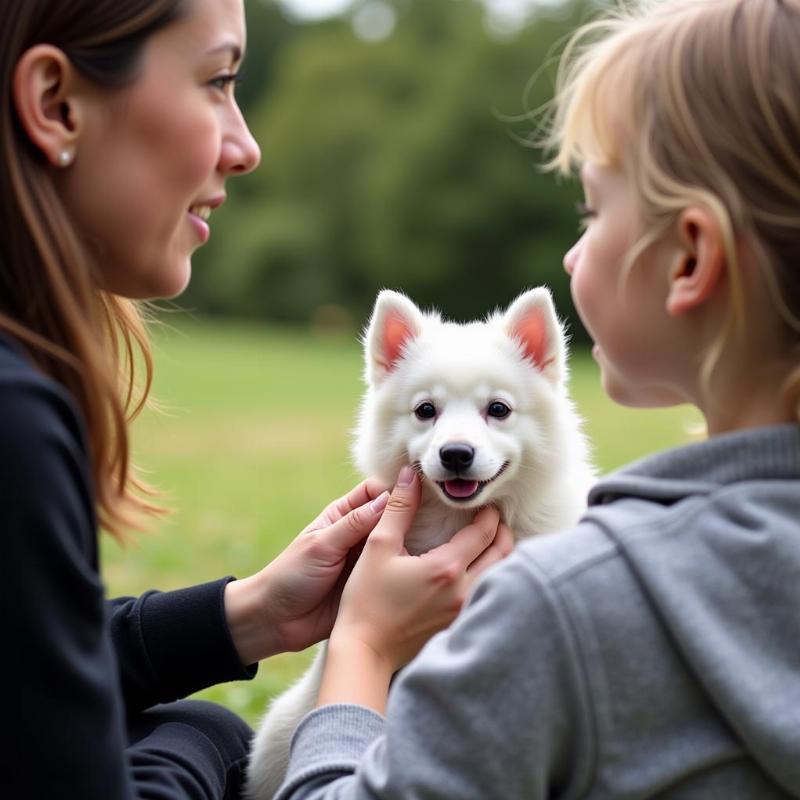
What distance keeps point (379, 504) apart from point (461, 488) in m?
0.28

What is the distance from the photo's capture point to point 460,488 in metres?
2.41

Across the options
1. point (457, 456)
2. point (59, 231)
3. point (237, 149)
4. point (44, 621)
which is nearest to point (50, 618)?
point (44, 621)

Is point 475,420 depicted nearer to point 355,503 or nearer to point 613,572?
point 355,503

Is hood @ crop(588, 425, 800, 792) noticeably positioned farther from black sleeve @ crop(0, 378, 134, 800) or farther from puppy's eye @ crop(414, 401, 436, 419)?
puppy's eye @ crop(414, 401, 436, 419)

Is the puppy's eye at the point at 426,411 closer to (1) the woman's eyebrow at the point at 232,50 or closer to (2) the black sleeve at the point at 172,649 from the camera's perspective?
(2) the black sleeve at the point at 172,649

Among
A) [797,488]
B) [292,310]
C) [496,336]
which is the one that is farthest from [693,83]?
[292,310]

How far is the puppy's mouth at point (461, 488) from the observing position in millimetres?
2408

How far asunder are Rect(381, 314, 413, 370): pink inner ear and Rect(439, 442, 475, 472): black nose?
1.45ft

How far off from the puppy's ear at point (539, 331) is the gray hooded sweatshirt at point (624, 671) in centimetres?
127

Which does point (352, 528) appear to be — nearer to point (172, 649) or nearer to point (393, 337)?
point (172, 649)

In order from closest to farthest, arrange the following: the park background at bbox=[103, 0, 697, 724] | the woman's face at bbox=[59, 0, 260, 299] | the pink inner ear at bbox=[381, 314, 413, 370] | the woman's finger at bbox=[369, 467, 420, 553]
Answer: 1. the woman's face at bbox=[59, 0, 260, 299]
2. the woman's finger at bbox=[369, 467, 420, 553]
3. the pink inner ear at bbox=[381, 314, 413, 370]
4. the park background at bbox=[103, 0, 697, 724]

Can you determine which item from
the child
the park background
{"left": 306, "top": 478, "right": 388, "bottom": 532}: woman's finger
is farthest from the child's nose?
the park background

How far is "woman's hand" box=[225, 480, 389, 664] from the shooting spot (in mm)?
2143

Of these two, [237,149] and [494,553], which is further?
[494,553]
